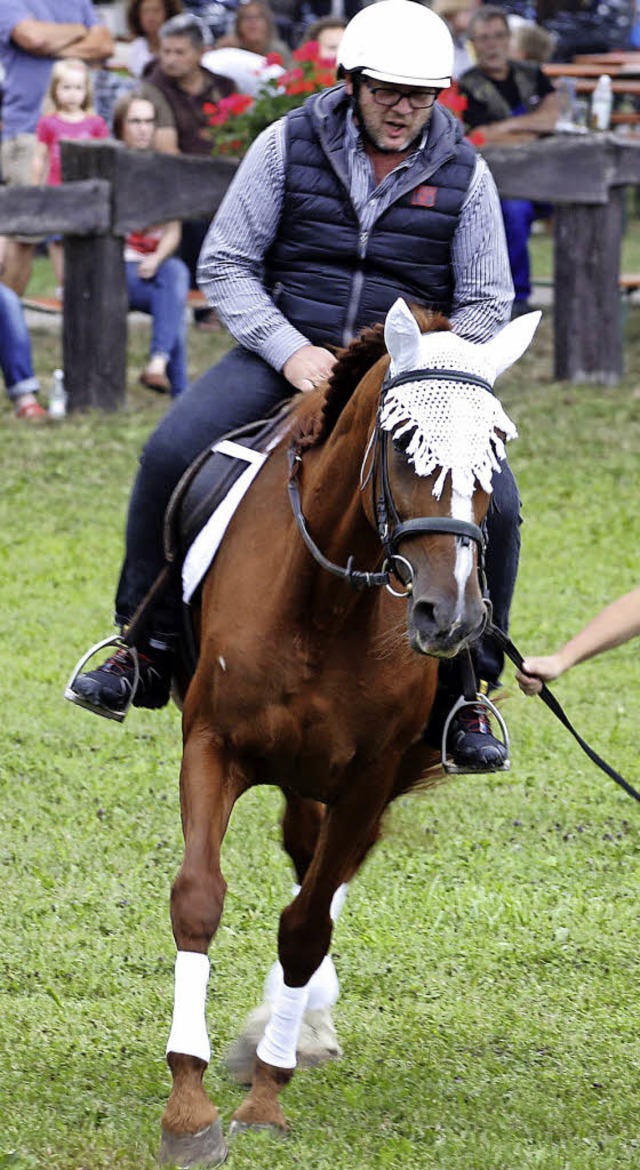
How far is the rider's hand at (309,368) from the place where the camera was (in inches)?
206

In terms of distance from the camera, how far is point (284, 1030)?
16.8ft

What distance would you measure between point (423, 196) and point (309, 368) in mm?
561

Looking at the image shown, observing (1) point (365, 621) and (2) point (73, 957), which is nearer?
(1) point (365, 621)

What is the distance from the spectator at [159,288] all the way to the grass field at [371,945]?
11.8 feet

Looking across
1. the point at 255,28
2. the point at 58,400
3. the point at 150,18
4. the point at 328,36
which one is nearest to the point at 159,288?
the point at 58,400

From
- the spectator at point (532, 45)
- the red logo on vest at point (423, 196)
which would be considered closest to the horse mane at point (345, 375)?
the red logo on vest at point (423, 196)

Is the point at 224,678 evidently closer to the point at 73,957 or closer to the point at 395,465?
the point at 395,465

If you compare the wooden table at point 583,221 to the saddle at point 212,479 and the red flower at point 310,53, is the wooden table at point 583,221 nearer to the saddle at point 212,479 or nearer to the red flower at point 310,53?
the red flower at point 310,53

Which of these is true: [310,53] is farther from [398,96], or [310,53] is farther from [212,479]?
[212,479]

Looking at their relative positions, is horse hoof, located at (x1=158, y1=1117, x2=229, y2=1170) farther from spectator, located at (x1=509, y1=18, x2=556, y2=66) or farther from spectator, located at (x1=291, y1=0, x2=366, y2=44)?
spectator, located at (x1=291, y1=0, x2=366, y2=44)

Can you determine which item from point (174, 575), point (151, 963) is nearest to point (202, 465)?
point (174, 575)

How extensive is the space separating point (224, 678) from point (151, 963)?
5.03 feet

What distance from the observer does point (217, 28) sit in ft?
72.3

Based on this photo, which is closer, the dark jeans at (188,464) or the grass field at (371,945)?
the grass field at (371,945)
